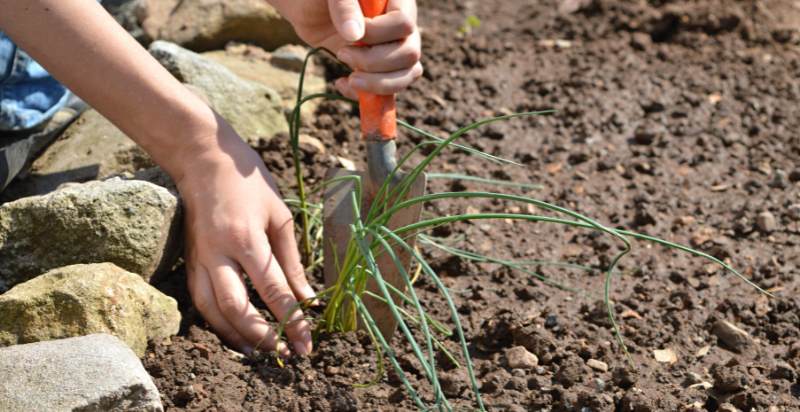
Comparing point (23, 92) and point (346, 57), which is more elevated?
point (346, 57)

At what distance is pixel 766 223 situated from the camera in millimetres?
2414

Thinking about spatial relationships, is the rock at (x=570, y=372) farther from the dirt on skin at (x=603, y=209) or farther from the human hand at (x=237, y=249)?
the human hand at (x=237, y=249)

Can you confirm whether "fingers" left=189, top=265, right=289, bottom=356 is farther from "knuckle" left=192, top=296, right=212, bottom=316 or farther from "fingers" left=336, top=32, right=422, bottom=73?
"fingers" left=336, top=32, right=422, bottom=73

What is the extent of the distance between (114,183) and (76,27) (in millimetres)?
303

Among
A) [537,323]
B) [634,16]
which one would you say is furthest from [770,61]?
Result: [537,323]

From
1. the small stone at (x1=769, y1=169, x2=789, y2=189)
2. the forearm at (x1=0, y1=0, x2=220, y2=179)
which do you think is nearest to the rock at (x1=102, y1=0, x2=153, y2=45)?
the forearm at (x1=0, y1=0, x2=220, y2=179)

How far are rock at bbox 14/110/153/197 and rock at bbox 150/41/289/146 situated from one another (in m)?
0.23

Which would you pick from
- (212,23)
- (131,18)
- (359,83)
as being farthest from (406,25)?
(131,18)

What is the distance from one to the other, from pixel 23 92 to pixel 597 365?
5.03 ft

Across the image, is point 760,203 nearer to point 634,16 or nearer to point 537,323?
point 537,323

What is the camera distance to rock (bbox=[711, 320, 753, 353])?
196cm

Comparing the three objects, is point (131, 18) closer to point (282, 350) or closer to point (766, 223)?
point (282, 350)

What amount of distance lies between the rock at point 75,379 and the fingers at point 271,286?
0.37m

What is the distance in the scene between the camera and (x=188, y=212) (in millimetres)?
1893
